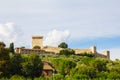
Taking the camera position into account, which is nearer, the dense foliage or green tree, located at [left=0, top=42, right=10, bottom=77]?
green tree, located at [left=0, top=42, right=10, bottom=77]

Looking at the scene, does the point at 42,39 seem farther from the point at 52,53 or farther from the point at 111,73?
the point at 111,73

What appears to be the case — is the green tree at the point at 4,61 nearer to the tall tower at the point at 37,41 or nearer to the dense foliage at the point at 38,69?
the dense foliage at the point at 38,69

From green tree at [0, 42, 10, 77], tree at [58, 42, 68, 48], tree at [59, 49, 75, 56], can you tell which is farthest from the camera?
tree at [58, 42, 68, 48]

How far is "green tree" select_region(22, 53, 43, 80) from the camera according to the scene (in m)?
70.5

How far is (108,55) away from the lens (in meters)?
130

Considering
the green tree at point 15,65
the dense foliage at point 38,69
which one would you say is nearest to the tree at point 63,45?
the dense foliage at point 38,69

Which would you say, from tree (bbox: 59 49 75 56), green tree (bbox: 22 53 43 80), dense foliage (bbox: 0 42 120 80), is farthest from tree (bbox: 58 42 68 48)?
green tree (bbox: 22 53 43 80)

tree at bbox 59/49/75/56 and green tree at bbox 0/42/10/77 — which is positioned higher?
tree at bbox 59/49/75/56

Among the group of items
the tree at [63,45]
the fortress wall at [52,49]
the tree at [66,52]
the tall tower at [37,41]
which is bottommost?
the tree at [66,52]

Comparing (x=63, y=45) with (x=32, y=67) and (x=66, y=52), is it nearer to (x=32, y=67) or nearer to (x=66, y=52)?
(x=66, y=52)

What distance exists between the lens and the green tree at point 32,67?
231 ft

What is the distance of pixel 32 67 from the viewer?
71.7m

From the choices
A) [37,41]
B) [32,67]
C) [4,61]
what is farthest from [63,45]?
[4,61]

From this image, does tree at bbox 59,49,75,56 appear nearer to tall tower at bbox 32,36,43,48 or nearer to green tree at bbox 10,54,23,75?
tall tower at bbox 32,36,43,48
